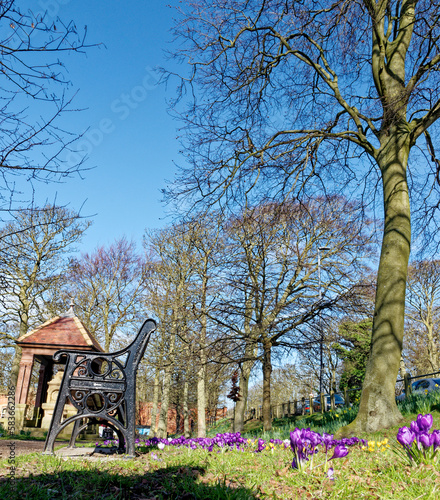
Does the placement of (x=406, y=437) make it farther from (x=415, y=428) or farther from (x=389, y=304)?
(x=389, y=304)

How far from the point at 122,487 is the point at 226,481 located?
72cm

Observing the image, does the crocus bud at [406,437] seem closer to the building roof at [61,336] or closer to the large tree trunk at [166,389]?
the building roof at [61,336]

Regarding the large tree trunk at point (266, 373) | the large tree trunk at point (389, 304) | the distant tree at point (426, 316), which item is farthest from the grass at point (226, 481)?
the distant tree at point (426, 316)

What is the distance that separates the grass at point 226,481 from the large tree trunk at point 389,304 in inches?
95.3

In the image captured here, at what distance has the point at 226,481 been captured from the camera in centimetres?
285

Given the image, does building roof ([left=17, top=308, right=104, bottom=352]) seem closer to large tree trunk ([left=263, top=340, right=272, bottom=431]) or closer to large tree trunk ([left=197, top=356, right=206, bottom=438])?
large tree trunk ([left=197, top=356, right=206, bottom=438])

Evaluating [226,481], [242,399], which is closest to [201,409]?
[242,399]

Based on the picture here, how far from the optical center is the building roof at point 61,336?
12188 millimetres

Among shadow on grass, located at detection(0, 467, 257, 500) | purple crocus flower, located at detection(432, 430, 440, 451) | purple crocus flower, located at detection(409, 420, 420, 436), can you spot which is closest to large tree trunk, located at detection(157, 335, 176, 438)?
shadow on grass, located at detection(0, 467, 257, 500)

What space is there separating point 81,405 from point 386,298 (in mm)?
4718

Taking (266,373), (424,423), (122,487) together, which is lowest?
(122,487)

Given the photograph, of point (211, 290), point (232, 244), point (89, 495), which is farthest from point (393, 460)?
point (211, 290)

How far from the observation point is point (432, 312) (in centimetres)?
2759

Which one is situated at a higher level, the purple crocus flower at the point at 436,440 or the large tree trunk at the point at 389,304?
the large tree trunk at the point at 389,304
